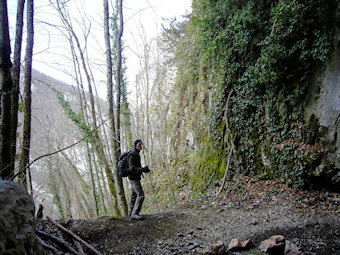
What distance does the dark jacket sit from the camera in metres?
5.09

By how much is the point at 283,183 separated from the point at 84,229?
5.18 m

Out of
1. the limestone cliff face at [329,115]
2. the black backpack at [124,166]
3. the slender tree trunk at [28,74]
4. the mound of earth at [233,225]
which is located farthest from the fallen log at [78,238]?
the limestone cliff face at [329,115]

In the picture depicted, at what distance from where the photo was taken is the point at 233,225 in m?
4.52

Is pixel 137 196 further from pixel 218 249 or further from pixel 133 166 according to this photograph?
pixel 218 249

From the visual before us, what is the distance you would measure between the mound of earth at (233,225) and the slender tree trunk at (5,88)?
1.44m

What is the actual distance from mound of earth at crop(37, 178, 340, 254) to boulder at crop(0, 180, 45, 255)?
1706 mm

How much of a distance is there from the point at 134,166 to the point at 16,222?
10.9ft

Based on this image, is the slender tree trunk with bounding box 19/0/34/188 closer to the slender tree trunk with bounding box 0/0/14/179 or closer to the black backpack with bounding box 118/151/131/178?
the slender tree trunk with bounding box 0/0/14/179

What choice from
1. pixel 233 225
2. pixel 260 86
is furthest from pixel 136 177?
pixel 260 86

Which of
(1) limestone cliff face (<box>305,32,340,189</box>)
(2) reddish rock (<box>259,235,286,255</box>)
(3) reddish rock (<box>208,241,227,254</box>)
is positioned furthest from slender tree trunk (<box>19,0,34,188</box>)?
(1) limestone cliff face (<box>305,32,340,189</box>)

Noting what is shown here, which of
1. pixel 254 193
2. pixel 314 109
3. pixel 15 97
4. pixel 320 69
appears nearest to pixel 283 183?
pixel 254 193

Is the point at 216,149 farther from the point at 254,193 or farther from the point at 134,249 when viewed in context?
the point at 134,249

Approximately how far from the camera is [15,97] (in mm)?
4410

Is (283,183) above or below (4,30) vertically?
below
